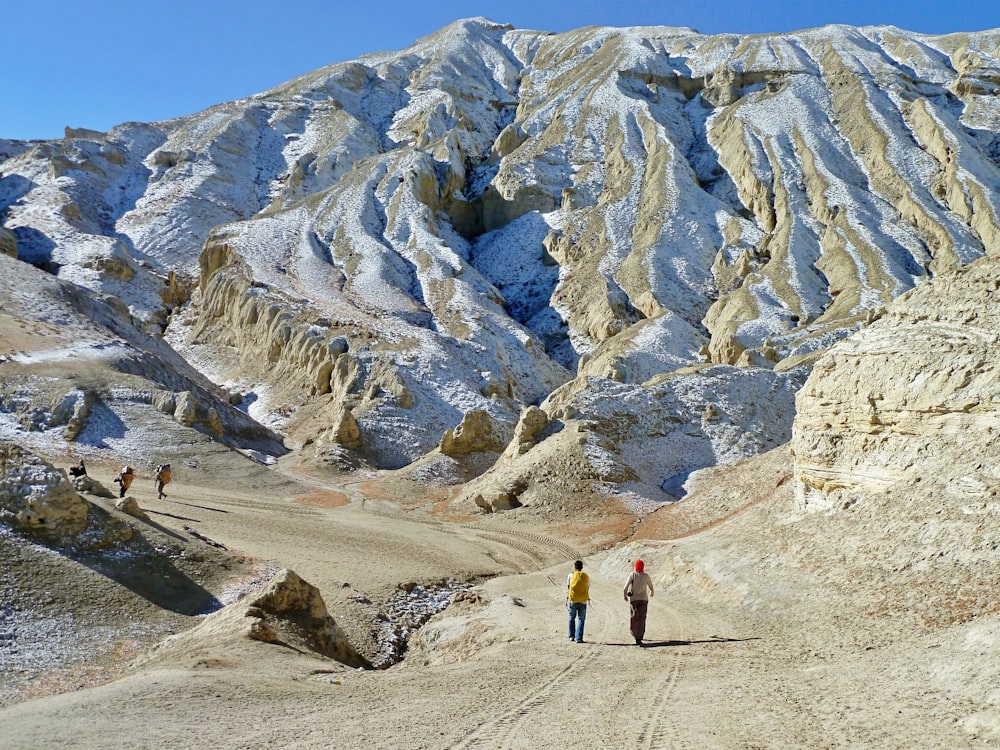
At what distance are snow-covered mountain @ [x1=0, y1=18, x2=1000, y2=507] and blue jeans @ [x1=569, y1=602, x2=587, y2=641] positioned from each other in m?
14.1

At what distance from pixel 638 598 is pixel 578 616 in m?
1.00

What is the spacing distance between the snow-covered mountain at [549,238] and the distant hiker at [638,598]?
1456cm

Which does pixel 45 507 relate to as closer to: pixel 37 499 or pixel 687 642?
pixel 37 499

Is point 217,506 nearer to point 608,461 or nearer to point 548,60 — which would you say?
point 608,461

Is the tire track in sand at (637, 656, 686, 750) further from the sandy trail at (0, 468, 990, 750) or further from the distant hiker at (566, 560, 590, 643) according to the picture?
the distant hiker at (566, 560, 590, 643)

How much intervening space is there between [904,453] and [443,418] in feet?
97.4

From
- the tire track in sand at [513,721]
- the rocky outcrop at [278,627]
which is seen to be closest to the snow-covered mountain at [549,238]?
the rocky outcrop at [278,627]

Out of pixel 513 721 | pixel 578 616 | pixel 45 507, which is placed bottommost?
pixel 513 721

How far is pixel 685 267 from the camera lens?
62.3 meters

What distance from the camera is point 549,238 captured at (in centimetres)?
7119

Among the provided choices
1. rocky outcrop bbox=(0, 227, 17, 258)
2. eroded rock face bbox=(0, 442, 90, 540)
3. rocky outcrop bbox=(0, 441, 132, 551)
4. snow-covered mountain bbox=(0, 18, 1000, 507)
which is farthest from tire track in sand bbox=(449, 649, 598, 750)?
rocky outcrop bbox=(0, 227, 17, 258)

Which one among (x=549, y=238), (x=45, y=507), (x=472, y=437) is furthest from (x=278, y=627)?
(x=549, y=238)

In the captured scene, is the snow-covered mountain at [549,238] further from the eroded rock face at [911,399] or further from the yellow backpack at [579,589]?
the yellow backpack at [579,589]

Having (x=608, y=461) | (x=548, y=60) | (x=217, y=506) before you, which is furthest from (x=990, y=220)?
(x=548, y=60)
